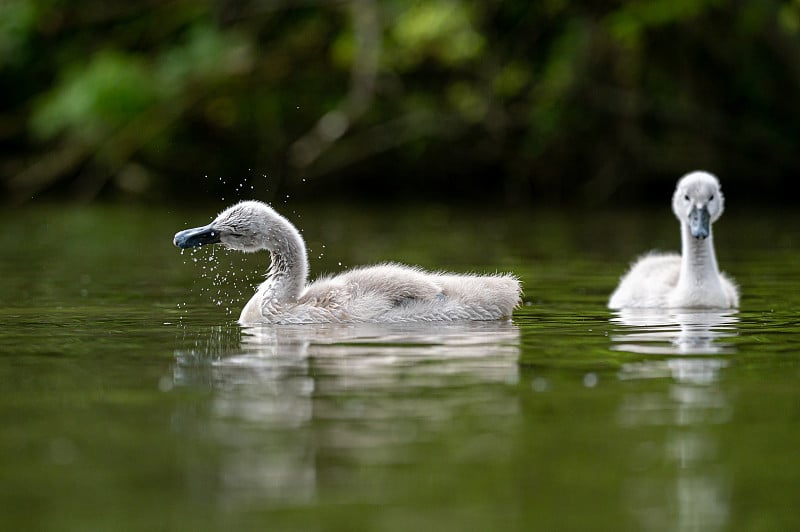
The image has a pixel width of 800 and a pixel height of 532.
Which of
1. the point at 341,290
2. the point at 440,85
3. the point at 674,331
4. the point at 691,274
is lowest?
the point at 674,331

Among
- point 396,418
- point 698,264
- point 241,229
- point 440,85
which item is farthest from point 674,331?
point 440,85

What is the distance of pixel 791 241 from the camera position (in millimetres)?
19156

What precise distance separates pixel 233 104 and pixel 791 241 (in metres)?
14.8

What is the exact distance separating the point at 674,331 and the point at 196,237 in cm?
321

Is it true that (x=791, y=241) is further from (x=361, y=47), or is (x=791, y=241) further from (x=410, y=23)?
(x=410, y=23)

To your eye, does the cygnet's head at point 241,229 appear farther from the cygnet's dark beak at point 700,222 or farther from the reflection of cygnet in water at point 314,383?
the cygnet's dark beak at point 700,222

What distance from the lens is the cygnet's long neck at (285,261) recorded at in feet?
35.0

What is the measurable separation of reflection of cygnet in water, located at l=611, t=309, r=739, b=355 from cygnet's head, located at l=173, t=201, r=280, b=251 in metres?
2.42

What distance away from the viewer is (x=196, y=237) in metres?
10.8

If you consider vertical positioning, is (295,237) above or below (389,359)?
above

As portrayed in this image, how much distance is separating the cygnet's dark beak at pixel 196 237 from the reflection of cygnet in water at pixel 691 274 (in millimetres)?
3025

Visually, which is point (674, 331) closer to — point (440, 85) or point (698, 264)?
point (698, 264)

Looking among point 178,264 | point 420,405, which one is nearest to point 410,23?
point 178,264

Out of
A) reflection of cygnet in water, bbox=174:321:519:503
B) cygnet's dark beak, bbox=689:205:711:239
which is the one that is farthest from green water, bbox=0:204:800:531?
cygnet's dark beak, bbox=689:205:711:239
